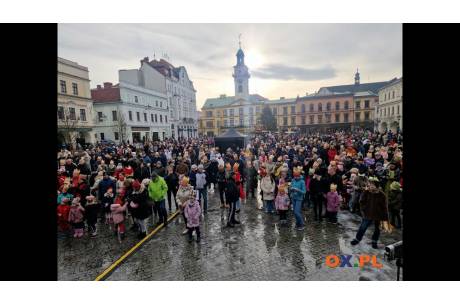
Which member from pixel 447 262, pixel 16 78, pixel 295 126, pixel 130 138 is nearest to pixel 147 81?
pixel 130 138

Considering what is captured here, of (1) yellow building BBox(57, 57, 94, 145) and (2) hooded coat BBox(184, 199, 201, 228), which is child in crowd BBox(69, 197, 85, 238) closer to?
(2) hooded coat BBox(184, 199, 201, 228)

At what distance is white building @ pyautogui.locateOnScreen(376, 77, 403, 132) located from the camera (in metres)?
37.1

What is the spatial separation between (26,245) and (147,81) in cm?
4450

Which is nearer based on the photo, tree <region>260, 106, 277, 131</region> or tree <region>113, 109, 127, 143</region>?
tree <region>113, 109, 127, 143</region>

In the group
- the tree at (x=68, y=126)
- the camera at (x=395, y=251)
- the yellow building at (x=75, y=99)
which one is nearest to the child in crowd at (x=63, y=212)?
the camera at (x=395, y=251)

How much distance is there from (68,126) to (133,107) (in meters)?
16.2

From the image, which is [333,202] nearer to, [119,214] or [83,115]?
[119,214]

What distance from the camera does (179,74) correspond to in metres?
52.7

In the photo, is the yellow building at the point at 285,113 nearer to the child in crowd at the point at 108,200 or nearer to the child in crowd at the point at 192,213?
the child in crowd at the point at 108,200

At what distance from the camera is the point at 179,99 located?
51.3 meters

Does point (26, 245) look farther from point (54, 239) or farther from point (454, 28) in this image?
point (454, 28)
